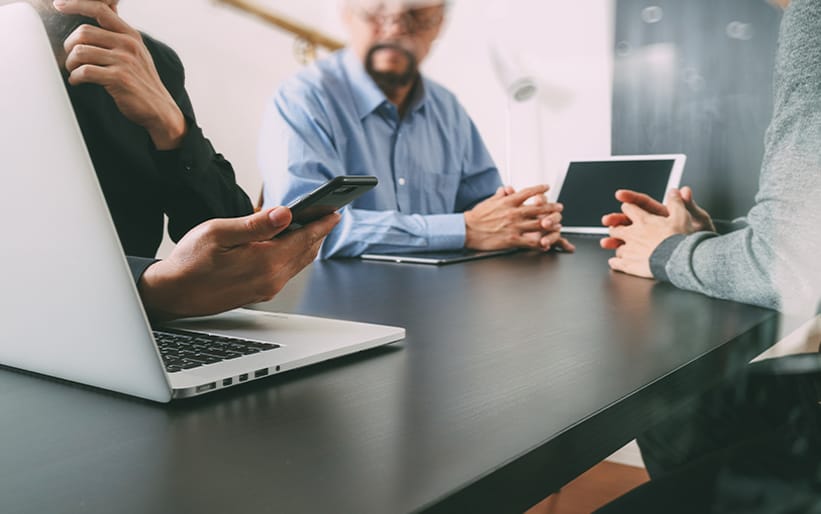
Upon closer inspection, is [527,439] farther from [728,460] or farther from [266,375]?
[728,460]

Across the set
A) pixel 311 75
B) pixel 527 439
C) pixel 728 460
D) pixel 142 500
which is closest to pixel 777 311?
pixel 728 460

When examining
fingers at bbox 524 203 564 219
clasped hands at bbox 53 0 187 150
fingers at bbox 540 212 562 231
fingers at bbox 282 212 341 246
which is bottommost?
fingers at bbox 540 212 562 231

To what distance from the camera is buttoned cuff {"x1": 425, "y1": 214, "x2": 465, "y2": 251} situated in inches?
34.1

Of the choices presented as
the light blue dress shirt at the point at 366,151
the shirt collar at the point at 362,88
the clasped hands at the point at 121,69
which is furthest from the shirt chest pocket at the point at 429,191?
the clasped hands at the point at 121,69

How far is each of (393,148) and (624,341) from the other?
68 centimetres

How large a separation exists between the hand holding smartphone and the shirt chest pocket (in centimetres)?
69

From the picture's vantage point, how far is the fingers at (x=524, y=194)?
886mm

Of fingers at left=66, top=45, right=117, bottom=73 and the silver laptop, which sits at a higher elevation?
fingers at left=66, top=45, right=117, bottom=73

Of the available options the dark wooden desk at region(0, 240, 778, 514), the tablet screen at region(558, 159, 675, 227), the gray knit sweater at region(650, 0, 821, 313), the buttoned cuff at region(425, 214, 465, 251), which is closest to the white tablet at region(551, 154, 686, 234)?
the tablet screen at region(558, 159, 675, 227)

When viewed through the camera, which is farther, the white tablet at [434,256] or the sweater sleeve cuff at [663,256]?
the white tablet at [434,256]

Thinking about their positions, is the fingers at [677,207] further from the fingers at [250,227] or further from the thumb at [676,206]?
the fingers at [250,227]

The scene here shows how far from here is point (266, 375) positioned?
275 mm

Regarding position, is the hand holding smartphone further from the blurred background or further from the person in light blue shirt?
the blurred background

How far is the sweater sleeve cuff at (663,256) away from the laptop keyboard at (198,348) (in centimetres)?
40
